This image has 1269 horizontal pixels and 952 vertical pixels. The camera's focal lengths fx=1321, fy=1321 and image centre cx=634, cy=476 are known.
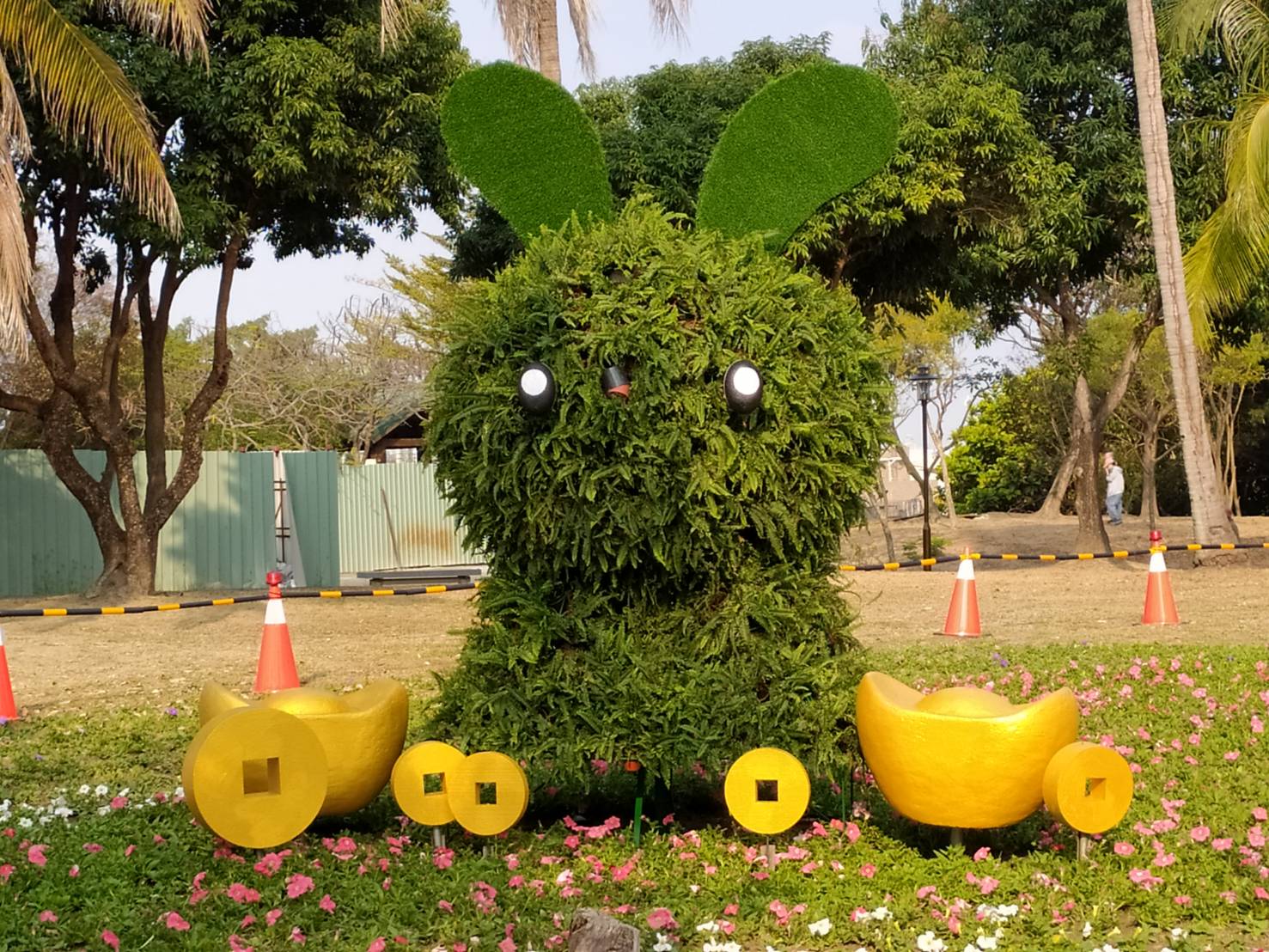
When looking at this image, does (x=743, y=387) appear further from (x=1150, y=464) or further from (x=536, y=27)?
(x=1150, y=464)

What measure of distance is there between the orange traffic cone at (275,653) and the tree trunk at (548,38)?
22.6 ft

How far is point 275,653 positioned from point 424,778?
12.8 ft

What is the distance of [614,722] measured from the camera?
14.2ft

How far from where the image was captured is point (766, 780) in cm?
432

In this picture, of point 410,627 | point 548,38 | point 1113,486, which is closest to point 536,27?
point 548,38

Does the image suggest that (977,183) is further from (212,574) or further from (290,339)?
(290,339)

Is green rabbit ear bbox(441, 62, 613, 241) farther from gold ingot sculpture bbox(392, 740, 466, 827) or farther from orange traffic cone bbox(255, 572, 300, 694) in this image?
orange traffic cone bbox(255, 572, 300, 694)

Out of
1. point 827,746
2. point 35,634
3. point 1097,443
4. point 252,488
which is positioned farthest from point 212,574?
point 827,746

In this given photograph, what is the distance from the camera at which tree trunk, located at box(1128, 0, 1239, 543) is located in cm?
1438

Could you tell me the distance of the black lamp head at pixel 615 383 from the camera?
4168 millimetres

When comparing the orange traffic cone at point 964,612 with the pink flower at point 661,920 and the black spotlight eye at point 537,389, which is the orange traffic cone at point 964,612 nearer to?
the black spotlight eye at point 537,389

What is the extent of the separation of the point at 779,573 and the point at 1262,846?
1863 millimetres

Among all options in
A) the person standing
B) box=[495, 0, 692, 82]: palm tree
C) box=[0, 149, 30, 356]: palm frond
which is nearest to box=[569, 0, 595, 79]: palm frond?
box=[495, 0, 692, 82]: palm tree

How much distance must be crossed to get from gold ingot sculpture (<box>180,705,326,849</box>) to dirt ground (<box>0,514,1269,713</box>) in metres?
3.14
